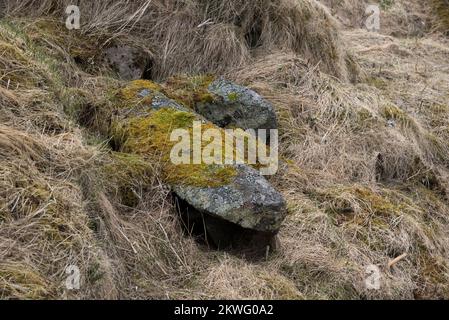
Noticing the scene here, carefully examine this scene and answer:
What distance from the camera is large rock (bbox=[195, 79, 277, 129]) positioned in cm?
491

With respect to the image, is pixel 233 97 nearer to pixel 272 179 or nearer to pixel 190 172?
pixel 272 179

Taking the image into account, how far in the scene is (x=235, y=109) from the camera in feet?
16.1

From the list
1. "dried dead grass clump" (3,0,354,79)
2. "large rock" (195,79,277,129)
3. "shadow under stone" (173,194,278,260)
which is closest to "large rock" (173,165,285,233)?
"shadow under stone" (173,194,278,260)

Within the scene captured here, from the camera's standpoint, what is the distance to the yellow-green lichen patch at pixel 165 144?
388 centimetres

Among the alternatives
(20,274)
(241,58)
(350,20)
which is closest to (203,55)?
(241,58)

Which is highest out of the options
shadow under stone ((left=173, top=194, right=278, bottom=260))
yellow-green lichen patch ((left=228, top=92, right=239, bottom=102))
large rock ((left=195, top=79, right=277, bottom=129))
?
yellow-green lichen patch ((left=228, top=92, right=239, bottom=102))

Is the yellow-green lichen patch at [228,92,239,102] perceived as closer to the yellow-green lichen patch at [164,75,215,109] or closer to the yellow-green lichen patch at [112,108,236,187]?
the yellow-green lichen patch at [164,75,215,109]

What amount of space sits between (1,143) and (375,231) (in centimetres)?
245

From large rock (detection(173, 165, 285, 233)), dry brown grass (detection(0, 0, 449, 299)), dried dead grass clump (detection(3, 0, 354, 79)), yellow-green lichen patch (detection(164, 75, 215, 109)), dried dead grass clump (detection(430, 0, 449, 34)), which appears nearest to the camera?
dry brown grass (detection(0, 0, 449, 299))

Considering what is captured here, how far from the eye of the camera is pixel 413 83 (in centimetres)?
711

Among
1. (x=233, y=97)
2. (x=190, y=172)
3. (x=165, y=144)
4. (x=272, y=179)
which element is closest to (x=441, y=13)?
(x=233, y=97)

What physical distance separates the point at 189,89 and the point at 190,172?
1308mm

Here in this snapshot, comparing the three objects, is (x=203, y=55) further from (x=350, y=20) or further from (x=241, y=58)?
(x=350, y=20)
